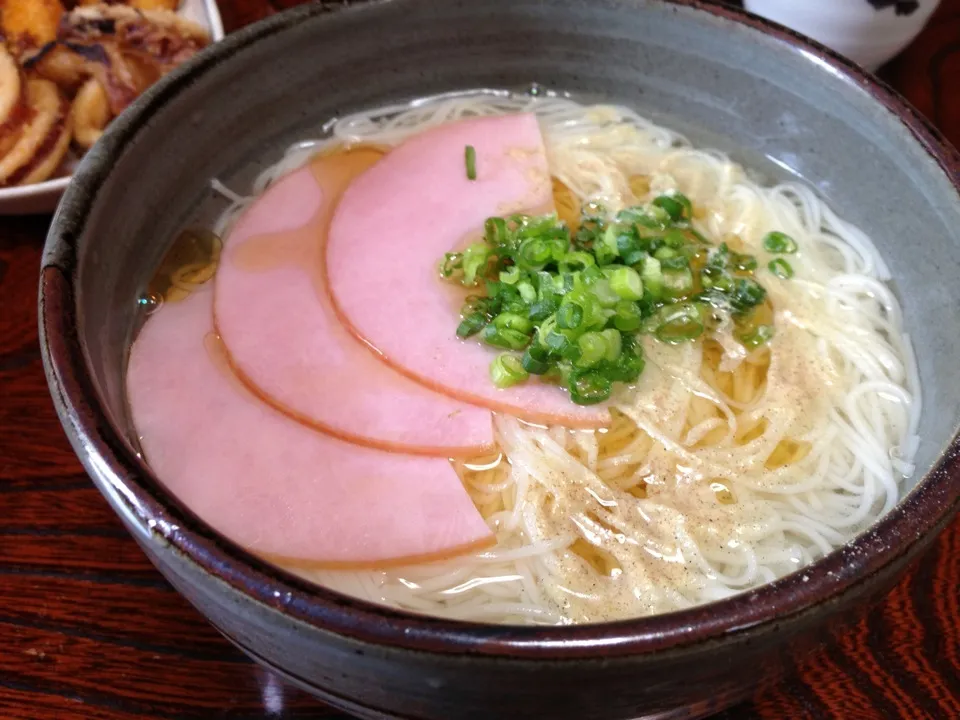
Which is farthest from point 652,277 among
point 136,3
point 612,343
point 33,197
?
point 136,3

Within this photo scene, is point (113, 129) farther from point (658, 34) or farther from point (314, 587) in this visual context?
point (658, 34)

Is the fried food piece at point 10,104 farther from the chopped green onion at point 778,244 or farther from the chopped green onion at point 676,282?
the chopped green onion at point 778,244

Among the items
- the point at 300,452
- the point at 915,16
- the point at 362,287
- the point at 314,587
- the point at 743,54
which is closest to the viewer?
the point at 314,587

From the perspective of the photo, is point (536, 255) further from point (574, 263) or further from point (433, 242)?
point (433, 242)

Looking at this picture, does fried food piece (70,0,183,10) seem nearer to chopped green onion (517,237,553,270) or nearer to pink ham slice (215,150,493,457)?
pink ham slice (215,150,493,457)

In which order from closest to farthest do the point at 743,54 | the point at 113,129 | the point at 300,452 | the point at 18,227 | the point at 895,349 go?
the point at 300,452
the point at 113,129
the point at 895,349
the point at 743,54
the point at 18,227

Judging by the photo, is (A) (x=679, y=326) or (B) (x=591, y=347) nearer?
(B) (x=591, y=347)

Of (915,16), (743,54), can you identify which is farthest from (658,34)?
(915,16)
